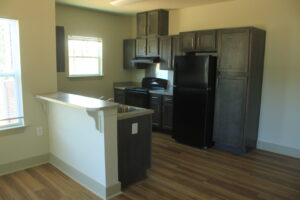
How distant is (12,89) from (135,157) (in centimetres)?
186

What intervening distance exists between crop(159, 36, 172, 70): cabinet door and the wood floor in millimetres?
2090

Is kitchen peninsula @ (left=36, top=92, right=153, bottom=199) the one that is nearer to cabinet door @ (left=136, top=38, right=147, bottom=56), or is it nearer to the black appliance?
the black appliance

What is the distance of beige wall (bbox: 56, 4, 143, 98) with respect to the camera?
5.11 metres

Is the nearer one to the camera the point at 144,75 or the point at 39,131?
the point at 39,131

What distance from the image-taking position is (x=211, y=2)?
4.51 m

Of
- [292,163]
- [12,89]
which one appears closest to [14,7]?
[12,89]

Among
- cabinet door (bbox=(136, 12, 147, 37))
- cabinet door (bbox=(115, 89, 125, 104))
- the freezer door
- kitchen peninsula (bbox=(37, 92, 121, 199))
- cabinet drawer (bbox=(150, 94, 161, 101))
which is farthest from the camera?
cabinet door (bbox=(115, 89, 125, 104))

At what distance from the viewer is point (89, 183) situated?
Result: 2871mm

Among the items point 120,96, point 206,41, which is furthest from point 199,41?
point 120,96

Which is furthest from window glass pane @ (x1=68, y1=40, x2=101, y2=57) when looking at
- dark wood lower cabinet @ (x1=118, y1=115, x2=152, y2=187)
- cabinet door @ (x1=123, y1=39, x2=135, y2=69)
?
dark wood lower cabinet @ (x1=118, y1=115, x2=152, y2=187)

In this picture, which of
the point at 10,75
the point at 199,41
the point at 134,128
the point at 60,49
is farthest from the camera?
the point at 60,49

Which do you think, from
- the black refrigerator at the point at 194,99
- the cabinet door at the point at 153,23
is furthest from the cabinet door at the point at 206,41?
the cabinet door at the point at 153,23

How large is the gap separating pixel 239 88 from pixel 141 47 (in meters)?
2.59

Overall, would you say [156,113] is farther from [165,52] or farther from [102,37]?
[102,37]
